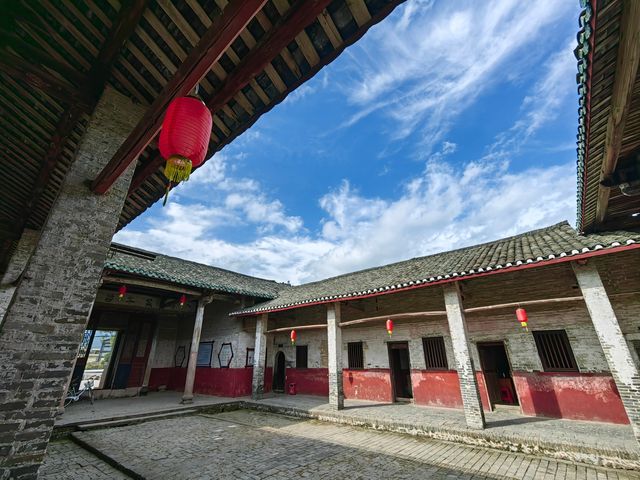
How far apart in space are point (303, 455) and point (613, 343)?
6.03 metres

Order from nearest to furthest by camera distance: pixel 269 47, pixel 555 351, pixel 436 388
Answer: pixel 269 47, pixel 555 351, pixel 436 388

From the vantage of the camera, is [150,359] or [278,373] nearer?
[150,359]

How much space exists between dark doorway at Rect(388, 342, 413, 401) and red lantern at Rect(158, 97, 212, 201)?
31.0 feet

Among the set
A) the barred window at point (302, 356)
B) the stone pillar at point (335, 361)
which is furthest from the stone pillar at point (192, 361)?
the stone pillar at point (335, 361)

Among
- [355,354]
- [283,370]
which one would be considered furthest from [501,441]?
[283,370]

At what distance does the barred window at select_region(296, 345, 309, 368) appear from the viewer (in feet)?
39.7

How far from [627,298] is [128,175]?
34.1 feet

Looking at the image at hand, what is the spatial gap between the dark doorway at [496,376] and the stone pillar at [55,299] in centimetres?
925

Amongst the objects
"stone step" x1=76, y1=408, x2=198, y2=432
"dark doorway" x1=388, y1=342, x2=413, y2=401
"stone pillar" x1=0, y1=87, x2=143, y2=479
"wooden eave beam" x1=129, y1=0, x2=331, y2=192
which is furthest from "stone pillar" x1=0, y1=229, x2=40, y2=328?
"dark doorway" x1=388, y1=342, x2=413, y2=401

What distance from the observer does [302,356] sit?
1223cm

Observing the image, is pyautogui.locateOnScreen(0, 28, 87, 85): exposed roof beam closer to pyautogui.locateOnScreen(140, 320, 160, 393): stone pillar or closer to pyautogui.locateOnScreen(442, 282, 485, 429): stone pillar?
pyautogui.locateOnScreen(442, 282, 485, 429): stone pillar

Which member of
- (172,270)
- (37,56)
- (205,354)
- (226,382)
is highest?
(172,270)

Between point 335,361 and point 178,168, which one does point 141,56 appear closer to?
point 178,168

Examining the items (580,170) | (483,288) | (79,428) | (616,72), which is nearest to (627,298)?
(483,288)
